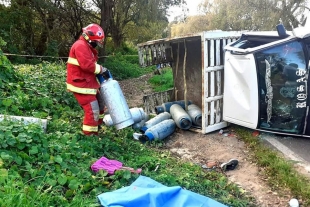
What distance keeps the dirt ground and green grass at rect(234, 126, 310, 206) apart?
0.09 m

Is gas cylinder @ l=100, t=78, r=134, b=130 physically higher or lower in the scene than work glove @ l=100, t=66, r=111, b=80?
lower

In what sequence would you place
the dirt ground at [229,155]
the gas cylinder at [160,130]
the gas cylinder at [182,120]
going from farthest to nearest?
1. the gas cylinder at [182,120]
2. the gas cylinder at [160,130]
3. the dirt ground at [229,155]

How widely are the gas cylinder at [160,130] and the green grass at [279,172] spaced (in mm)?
1485

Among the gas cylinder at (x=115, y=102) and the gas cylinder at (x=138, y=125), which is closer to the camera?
the gas cylinder at (x=115, y=102)

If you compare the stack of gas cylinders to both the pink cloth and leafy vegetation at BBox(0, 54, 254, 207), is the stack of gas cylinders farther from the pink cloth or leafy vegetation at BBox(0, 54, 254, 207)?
the pink cloth

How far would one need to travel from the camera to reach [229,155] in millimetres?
4695

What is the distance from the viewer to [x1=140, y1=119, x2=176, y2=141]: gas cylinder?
17.4ft

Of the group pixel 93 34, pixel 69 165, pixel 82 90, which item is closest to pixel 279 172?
pixel 69 165

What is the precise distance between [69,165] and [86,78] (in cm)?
160

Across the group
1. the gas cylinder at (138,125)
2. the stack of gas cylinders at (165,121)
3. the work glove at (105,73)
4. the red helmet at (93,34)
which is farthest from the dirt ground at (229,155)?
the red helmet at (93,34)

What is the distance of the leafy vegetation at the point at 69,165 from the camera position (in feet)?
8.59

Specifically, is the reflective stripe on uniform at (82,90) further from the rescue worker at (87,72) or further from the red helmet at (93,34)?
the red helmet at (93,34)

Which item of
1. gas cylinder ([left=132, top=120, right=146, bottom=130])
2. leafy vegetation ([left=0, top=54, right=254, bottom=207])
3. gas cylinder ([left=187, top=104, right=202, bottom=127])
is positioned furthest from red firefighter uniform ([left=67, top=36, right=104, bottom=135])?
gas cylinder ([left=187, top=104, right=202, bottom=127])

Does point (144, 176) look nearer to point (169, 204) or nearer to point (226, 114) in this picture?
point (169, 204)
